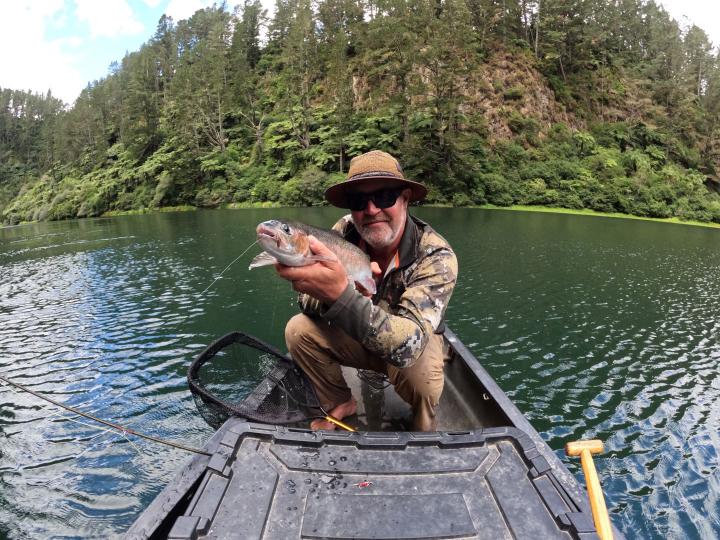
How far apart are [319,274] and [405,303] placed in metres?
0.79

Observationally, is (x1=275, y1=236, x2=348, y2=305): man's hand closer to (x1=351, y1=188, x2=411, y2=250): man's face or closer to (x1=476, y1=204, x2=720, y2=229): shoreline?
(x1=351, y1=188, x2=411, y2=250): man's face

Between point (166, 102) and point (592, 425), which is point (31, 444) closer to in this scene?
point (592, 425)

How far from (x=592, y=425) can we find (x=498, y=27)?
50124 millimetres

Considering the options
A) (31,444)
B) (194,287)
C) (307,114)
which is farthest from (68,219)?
(31,444)

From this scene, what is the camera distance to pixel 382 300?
11.7 feet

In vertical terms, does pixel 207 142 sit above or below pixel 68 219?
above

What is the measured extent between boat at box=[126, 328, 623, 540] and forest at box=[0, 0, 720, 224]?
3429cm

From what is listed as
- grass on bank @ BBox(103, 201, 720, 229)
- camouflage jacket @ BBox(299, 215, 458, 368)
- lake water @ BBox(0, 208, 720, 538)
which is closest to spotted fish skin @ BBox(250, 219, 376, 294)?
camouflage jacket @ BBox(299, 215, 458, 368)

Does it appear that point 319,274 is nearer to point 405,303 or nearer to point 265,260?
point 265,260

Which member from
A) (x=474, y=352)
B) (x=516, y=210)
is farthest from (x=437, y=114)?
(x=474, y=352)

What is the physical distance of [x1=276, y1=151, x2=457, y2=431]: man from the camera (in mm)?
2533

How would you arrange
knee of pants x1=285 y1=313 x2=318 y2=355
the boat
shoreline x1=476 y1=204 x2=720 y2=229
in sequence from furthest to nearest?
shoreline x1=476 y1=204 x2=720 y2=229, knee of pants x1=285 y1=313 x2=318 y2=355, the boat

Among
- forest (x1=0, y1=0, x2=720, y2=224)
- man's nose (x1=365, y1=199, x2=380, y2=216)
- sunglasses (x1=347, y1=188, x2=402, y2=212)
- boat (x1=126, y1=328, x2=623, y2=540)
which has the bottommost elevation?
boat (x1=126, y1=328, x2=623, y2=540)

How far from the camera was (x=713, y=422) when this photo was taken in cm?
608
